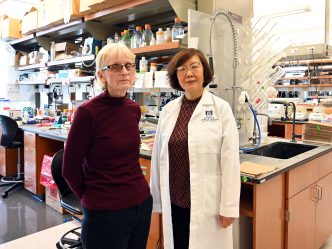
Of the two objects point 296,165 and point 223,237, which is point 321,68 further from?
point 223,237

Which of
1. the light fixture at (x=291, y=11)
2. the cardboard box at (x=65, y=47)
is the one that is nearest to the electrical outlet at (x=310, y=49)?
the light fixture at (x=291, y=11)

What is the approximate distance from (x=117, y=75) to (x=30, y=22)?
11.9 feet

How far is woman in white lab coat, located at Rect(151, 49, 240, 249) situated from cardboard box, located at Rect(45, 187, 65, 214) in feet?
6.70

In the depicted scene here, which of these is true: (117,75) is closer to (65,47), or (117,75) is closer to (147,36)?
(147,36)

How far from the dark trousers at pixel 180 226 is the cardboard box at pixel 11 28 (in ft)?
14.1

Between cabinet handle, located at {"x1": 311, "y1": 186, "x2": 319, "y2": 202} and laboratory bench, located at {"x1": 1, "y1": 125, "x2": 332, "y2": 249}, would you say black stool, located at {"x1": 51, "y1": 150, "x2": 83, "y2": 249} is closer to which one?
laboratory bench, located at {"x1": 1, "y1": 125, "x2": 332, "y2": 249}

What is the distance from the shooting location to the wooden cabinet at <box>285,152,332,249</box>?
6.22 feet

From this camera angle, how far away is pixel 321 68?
641 cm

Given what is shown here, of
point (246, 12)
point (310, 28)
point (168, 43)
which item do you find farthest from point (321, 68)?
point (168, 43)

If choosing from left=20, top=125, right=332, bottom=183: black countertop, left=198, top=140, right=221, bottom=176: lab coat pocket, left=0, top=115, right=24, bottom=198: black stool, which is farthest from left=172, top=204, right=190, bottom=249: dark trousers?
left=0, top=115, right=24, bottom=198: black stool

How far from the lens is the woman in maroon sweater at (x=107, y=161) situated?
124 centimetres

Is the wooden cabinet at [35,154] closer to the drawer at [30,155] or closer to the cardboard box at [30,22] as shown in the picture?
the drawer at [30,155]

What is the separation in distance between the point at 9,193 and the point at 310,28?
5.13m

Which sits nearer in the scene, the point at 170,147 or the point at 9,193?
the point at 170,147
